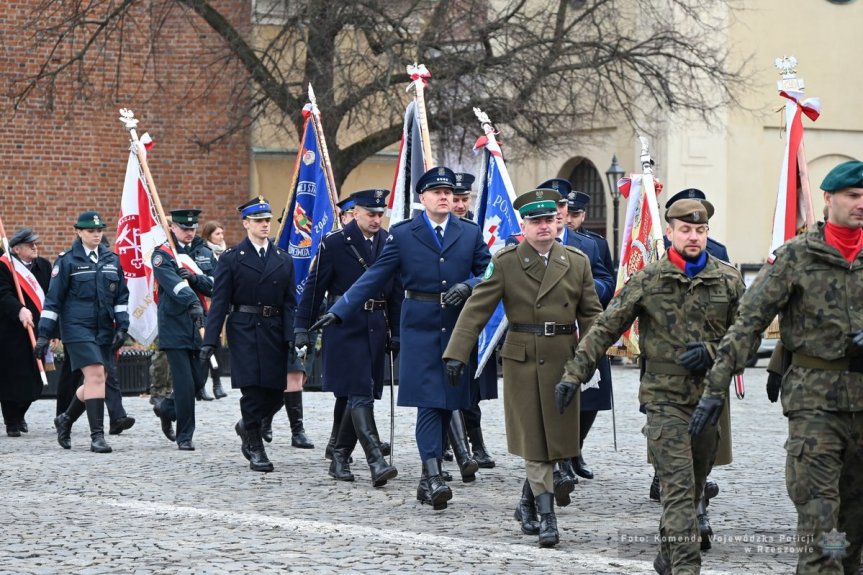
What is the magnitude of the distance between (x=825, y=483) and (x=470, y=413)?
541 centimetres

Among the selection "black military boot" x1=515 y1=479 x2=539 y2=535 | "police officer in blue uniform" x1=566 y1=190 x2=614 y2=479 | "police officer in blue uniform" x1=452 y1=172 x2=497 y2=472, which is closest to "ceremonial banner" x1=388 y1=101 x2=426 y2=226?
"police officer in blue uniform" x1=452 y1=172 x2=497 y2=472

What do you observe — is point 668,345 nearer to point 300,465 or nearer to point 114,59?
point 300,465

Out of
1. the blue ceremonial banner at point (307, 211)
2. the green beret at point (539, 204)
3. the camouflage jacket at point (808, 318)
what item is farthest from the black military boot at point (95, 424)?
the camouflage jacket at point (808, 318)

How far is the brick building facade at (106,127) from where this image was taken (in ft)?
85.8

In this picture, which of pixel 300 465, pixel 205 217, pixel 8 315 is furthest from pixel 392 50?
pixel 300 465

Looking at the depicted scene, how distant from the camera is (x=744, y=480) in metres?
10.8

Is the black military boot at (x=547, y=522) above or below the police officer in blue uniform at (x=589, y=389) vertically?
below

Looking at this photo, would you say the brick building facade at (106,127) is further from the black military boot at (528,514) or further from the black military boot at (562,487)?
the black military boot at (528,514)

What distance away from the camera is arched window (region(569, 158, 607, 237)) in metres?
34.2

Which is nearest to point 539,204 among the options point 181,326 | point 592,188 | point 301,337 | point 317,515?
point 317,515

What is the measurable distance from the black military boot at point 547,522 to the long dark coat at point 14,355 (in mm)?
7647

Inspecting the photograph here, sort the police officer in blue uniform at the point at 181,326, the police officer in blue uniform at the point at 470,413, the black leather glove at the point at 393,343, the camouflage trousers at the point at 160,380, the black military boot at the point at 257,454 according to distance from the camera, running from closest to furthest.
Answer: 1. the police officer in blue uniform at the point at 470,413
2. the black leather glove at the point at 393,343
3. the black military boot at the point at 257,454
4. the police officer in blue uniform at the point at 181,326
5. the camouflage trousers at the point at 160,380

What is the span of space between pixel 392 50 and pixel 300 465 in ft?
40.1

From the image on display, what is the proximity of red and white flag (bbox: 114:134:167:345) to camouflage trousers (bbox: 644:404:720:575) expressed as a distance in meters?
7.13
